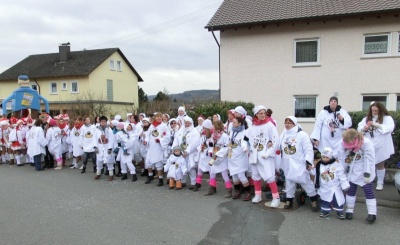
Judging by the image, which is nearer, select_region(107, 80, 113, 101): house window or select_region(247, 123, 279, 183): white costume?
select_region(247, 123, 279, 183): white costume

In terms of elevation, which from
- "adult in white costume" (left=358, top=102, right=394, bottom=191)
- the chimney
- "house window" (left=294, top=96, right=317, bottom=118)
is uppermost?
the chimney

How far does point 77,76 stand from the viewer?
116ft

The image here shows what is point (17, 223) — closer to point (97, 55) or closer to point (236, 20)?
point (236, 20)

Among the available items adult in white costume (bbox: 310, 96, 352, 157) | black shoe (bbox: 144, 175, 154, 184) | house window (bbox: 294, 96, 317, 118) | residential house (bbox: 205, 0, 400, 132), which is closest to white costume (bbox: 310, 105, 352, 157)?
adult in white costume (bbox: 310, 96, 352, 157)

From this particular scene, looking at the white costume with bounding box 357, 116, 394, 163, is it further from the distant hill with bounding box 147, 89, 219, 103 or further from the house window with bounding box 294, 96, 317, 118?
the distant hill with bounding box 147, 89, 219, 103

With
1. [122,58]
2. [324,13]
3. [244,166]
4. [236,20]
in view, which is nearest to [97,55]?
[122,58]

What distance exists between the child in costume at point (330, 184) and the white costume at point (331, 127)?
1457mm

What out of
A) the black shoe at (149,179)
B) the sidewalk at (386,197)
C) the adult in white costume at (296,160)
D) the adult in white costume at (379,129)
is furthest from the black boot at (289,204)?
the black shoe at (149,179)

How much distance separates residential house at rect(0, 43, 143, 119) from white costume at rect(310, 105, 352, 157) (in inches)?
1146

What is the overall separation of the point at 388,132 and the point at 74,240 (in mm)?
6373

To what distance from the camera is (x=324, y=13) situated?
13.5m

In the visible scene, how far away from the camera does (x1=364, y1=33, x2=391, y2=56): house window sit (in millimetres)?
13273

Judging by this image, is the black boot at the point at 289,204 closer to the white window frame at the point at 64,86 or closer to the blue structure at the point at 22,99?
the blue structure at the point at 22,99

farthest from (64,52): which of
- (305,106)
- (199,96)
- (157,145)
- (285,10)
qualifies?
(157,145)
